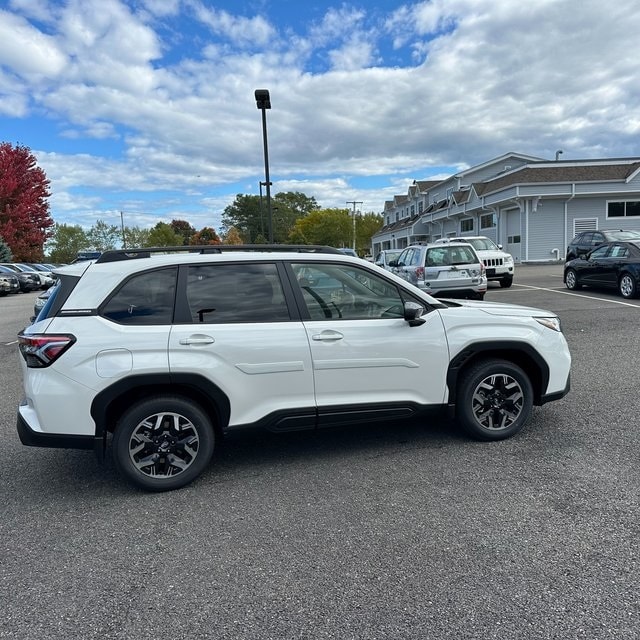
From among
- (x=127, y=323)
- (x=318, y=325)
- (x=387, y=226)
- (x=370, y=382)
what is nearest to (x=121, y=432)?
(x=127, y=323)

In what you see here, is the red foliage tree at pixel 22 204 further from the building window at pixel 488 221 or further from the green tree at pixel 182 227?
the green tree at pixel 182 227

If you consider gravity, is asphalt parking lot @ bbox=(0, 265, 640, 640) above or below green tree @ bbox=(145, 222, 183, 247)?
below

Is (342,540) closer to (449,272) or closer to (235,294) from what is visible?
(235,294)

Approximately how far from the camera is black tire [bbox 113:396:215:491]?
3645 mm

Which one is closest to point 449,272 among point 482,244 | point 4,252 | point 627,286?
point 627,286

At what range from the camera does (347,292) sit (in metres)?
4.25

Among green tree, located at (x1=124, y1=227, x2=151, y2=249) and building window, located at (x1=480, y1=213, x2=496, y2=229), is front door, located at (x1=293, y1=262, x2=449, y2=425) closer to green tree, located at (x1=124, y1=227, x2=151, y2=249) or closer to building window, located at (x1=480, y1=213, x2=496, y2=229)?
building window, located at (x1=480, y1=213, x2=496, y2=229)

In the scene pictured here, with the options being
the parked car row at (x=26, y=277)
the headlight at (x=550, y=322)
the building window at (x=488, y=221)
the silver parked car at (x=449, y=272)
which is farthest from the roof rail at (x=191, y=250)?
the building window at (x=488, y=221)

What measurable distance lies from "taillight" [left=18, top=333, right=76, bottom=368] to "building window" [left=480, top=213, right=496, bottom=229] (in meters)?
35.9

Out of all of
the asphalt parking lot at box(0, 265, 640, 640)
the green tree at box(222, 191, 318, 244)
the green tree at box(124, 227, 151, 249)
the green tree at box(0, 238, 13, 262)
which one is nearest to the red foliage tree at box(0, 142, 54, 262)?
the green tree at box(0, 238, 13, 262)

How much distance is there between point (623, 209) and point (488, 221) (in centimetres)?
870

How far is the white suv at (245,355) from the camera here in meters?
3.57

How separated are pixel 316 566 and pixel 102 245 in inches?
2837

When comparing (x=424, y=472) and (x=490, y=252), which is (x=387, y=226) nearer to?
(x=490, y=252)
